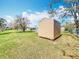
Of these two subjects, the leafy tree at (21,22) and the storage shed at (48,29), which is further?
the leafy tree at (21,22)

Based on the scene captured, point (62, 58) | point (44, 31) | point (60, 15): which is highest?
point (60, 15)

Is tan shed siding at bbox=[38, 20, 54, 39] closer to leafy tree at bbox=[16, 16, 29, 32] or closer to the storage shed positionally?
the storage shed

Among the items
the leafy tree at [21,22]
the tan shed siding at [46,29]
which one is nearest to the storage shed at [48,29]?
the tan shed siding at [46,29]

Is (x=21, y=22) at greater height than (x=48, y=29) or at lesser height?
greater

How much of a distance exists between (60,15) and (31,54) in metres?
11.3

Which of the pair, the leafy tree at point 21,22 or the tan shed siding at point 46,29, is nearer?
the tan shed siding at point 46,29

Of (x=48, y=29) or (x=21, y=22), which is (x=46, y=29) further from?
(x=21, y=22)

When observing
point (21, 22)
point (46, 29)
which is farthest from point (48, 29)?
point (21, 22)

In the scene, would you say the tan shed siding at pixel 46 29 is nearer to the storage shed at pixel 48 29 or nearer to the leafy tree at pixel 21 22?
the storage shed at pixel 48 29

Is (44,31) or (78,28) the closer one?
(44,31)

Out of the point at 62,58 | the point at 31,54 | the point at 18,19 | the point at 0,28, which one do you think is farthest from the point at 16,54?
the point at 0,28

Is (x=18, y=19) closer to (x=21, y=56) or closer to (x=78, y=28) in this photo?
(x=78, y=28)

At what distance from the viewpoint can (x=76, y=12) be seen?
20750 millimetres

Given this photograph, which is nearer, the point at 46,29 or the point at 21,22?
the point at 46,29
